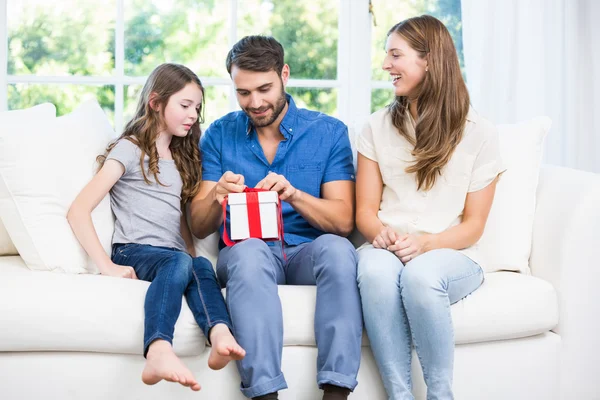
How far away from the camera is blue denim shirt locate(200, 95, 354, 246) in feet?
7.16

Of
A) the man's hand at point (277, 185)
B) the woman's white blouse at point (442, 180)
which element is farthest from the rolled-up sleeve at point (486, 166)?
the man's hand at point (277, 185)

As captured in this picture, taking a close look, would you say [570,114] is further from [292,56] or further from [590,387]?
[590,387]

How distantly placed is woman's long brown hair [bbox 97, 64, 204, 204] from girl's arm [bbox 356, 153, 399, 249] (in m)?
0.48

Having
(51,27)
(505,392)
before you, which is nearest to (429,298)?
(505,392)

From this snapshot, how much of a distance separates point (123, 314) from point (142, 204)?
1.43 ft

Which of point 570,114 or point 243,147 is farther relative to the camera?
point 570,114

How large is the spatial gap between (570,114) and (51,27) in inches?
84.5

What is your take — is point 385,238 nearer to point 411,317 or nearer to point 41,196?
point 411,317

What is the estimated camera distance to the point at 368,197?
2105 mm

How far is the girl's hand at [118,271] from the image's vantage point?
1940mm

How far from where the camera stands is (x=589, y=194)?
77.5 inches

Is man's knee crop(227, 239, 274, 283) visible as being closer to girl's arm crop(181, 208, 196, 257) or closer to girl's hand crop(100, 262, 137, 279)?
girl's hand crop(100, 262, 137, 279)

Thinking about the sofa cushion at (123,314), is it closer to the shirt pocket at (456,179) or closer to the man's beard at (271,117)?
the shirt pocket at (456,179)

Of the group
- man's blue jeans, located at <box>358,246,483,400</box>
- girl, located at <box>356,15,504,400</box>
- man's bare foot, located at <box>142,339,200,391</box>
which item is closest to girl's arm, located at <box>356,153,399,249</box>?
girl, located at <box>356,15,504,400</box>
